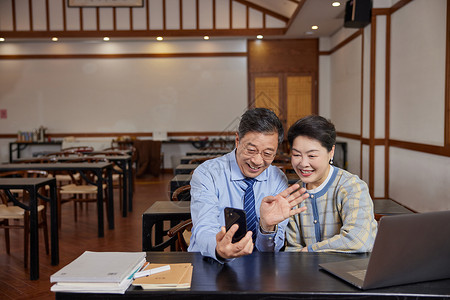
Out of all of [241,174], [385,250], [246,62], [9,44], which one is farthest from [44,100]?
[385,250]

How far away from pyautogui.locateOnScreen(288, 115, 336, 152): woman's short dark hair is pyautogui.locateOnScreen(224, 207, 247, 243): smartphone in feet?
2.06

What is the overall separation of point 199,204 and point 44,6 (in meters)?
10.5

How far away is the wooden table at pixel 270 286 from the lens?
1427 mm

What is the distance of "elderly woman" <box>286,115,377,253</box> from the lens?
6.69ft

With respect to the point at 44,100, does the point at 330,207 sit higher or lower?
lower

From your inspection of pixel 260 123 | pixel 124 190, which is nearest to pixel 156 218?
pixel 260 123

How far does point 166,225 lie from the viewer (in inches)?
210

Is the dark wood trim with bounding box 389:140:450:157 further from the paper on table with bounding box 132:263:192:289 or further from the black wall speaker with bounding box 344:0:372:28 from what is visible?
the paper on table with bounding box 132:263:192:289

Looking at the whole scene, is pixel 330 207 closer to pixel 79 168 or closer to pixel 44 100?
pixel 79 168

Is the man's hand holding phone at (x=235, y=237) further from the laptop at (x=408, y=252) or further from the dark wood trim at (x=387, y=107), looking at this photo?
the dark wood trim at (x=387, y=107)

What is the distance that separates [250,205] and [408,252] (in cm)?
83

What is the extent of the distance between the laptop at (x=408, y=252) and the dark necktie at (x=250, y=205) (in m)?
0.62

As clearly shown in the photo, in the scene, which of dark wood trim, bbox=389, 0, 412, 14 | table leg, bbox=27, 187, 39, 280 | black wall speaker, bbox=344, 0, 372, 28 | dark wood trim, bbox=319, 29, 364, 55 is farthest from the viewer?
dark wood trim, bbox=319, 29, 364, 55

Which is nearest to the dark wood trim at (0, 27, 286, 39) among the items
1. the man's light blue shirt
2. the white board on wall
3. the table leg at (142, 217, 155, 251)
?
the white board on wall
